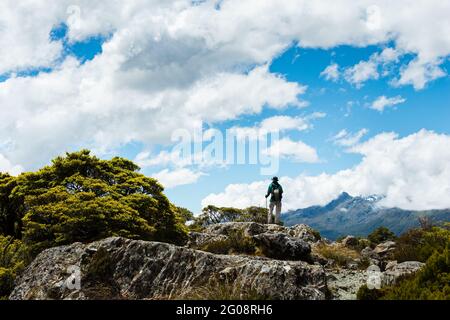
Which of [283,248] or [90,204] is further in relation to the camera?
[283,248]

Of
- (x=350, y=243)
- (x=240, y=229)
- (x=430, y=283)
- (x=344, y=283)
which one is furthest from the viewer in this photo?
(x=350, y=243)

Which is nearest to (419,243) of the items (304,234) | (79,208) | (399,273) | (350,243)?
(304,234)

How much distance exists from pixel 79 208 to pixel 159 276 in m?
6.53

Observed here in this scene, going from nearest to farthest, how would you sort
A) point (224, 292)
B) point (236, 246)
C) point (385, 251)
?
1. point (224, 292)
2. point (236, 246)
3. point (385, 251)

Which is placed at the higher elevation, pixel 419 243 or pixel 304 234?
pixel 304 234

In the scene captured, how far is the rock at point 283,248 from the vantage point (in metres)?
18.2

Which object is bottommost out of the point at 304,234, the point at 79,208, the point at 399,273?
the point at 399,273

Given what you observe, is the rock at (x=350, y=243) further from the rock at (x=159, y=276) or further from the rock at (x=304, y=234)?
the rock at (x=159, y=276)

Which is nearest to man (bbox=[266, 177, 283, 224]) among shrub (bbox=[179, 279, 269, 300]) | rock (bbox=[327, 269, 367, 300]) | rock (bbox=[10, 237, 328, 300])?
rock (bbox=[327, 269, 367, 300])

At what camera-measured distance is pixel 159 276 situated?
12094 mm

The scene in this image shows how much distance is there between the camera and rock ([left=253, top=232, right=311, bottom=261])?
18.2 meters

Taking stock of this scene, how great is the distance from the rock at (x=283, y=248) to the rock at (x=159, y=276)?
19.4ft

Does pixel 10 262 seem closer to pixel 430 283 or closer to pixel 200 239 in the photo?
pixel 200 239

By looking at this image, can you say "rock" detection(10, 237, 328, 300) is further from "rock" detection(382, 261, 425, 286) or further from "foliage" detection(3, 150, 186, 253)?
"foliage" detection(3, 150, 186, 253)
